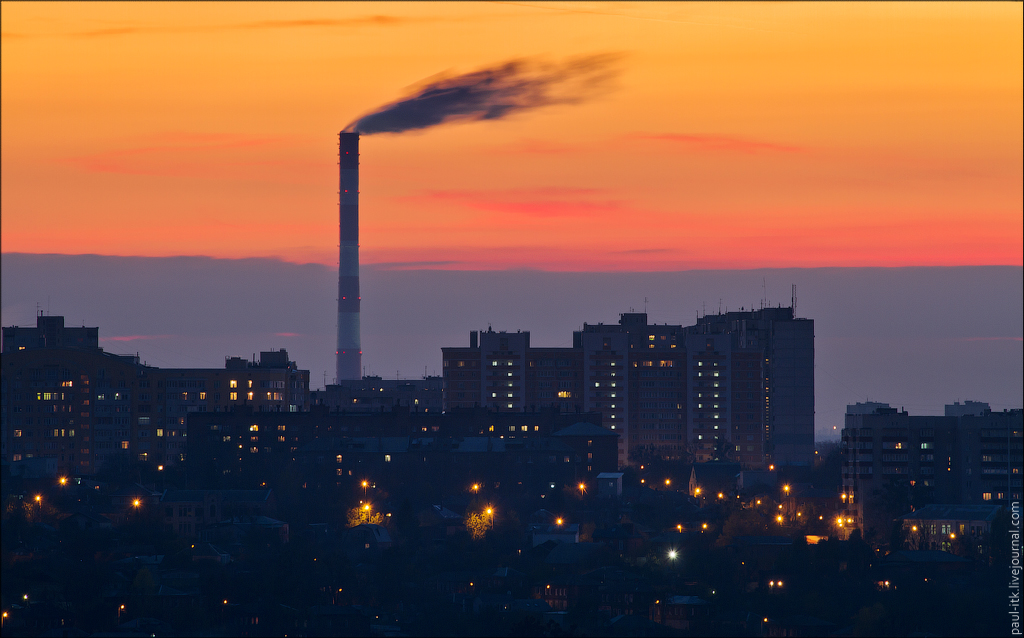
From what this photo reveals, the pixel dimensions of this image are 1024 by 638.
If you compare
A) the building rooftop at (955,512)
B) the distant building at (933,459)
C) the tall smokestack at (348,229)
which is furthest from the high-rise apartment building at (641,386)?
the building rooftop at (955,512)

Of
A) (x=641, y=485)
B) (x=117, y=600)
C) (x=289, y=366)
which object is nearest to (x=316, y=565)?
(x=117, y=600)

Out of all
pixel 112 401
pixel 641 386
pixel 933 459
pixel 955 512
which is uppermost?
pixel 641 386

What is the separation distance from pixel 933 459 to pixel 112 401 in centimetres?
6479

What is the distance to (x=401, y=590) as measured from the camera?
256ft

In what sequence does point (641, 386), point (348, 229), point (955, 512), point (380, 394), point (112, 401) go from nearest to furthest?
point (955, 512) < point (112, 401) < point (641, 386) < point (348, 229) < point (380, 394)

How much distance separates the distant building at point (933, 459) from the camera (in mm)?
87438

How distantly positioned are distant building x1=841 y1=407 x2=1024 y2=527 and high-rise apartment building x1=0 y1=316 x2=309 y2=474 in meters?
49.9

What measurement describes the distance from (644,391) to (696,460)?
323 inches

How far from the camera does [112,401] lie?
411ft

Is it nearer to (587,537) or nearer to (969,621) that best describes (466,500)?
(587,537)

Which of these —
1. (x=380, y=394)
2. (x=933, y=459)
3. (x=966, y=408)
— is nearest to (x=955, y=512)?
(x=933, y=459)

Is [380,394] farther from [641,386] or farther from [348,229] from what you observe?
[641,386]

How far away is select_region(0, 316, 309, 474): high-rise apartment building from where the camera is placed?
123 meters

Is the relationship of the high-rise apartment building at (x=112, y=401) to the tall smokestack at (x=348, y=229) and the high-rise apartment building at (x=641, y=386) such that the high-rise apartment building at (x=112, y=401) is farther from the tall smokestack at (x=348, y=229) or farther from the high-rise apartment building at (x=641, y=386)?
the tall smokestack at (x=348, y=229)
